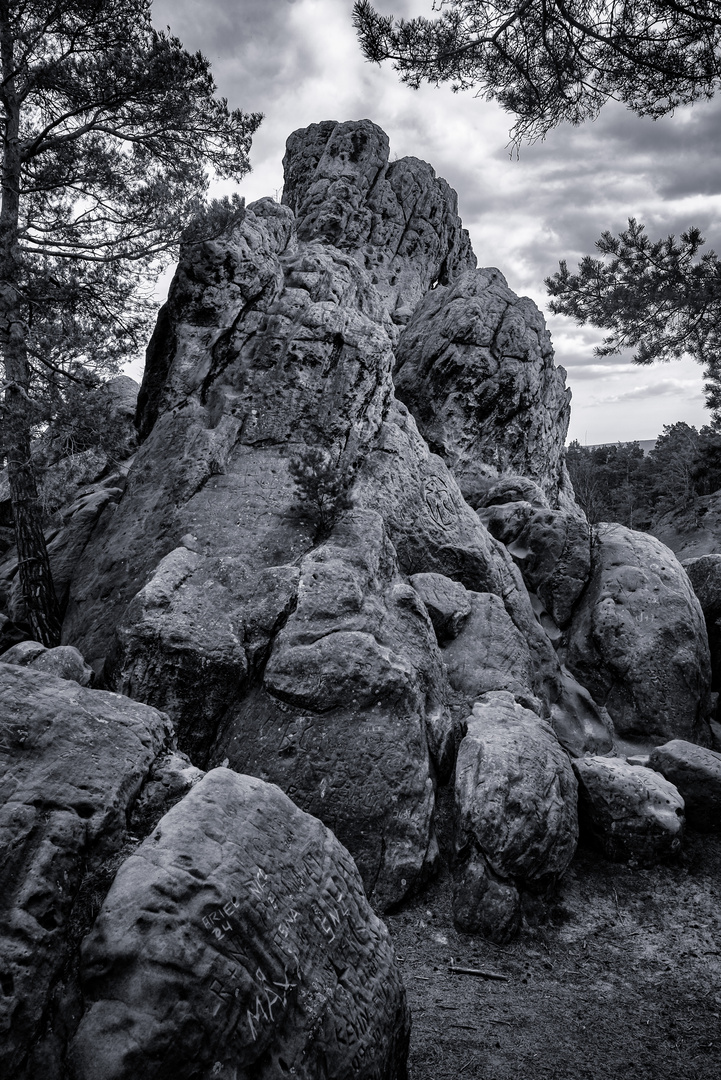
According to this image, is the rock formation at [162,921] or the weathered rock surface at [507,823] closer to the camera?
the rock formation at [162,921]

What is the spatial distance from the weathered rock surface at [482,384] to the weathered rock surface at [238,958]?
13820 mm

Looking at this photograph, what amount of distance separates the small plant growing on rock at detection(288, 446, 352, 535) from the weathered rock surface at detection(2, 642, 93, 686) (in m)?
4.19

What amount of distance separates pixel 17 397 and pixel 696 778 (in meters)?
12.2

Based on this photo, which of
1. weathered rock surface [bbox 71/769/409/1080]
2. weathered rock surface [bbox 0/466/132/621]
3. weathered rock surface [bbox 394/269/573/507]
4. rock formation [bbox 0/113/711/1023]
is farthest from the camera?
weathered rock surface [bbox 394/269/573/507]

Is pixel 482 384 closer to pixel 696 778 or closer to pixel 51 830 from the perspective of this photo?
pixel 696 778

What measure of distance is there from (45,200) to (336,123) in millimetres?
29430

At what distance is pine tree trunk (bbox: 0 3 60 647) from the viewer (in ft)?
34.1

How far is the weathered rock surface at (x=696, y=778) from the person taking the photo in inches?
367

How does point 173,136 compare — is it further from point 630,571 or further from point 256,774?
point 630,571

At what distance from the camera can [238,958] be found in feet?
12.4

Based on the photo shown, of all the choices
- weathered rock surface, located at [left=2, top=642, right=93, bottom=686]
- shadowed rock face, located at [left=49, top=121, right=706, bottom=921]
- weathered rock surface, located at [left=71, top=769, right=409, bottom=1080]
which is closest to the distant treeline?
shadowed rock face, located at [left=49, top=121, right=706, bottom=921]

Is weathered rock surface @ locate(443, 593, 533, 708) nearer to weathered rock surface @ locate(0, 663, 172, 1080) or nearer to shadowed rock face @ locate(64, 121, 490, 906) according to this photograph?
shadowed rock face @ locate(64, 121, 490, 906)

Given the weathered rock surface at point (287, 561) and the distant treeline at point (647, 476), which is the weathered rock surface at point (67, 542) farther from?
the distant treeline at point (647, 476)

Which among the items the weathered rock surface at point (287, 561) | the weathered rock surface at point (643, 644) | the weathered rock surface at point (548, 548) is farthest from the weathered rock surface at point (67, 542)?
the weathered rock surface at point (643, 644)
